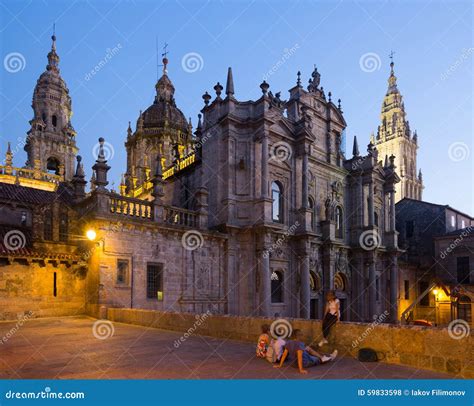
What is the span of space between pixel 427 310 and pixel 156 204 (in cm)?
3148

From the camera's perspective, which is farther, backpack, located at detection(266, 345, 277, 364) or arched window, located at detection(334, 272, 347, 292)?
arched window, located at detection(334, 272, 347, 292)

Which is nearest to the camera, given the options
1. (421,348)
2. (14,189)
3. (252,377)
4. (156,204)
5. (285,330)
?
(252,377)

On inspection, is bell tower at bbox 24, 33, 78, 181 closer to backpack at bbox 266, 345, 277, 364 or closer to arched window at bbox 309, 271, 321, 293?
arched window at bbox 309, 271, 321, 293

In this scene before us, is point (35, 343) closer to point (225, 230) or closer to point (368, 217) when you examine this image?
point (225, 230)

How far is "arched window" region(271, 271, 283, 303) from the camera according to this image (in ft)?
84.9

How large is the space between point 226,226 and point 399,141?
2675 inches

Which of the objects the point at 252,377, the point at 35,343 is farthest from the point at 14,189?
the point at 252,377

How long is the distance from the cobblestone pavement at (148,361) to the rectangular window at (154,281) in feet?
24.1

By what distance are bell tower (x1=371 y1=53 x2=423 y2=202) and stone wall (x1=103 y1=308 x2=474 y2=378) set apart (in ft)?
247

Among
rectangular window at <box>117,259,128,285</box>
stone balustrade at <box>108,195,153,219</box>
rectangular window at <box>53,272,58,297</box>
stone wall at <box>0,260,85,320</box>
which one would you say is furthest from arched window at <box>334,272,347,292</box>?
rectangular window at <box>53,272,58,297</box>

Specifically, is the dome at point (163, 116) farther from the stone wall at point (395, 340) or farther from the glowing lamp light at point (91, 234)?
the stone wall at point (395, 340)

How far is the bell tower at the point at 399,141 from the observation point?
A: 265 ft

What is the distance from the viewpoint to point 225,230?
77.0ft

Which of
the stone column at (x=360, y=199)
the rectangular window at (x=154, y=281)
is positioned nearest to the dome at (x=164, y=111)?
the stone column at (x=360, y=199)
